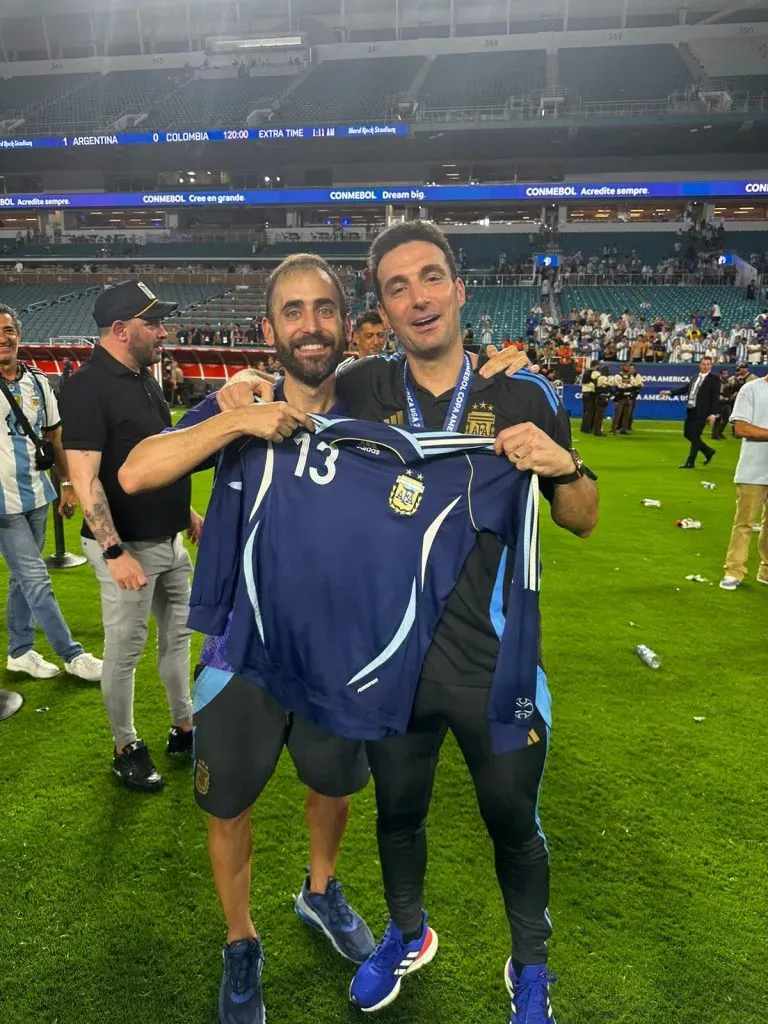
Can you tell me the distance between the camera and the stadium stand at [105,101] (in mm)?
41562

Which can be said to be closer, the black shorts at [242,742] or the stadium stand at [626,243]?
the black shorts at [242,742]

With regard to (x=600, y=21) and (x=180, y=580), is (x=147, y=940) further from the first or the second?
(x=600, y=21)

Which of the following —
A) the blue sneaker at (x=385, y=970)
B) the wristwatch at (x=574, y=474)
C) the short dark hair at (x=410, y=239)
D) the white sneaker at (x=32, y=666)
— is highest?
the short dark hair at (x=410, y=239)

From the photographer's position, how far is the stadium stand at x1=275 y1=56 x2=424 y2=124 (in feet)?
129

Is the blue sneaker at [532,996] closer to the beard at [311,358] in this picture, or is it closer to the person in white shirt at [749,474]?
the beard at [311,358]

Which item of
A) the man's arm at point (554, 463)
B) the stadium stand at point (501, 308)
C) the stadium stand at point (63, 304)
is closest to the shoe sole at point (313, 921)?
the man's arm at point (554, 463)

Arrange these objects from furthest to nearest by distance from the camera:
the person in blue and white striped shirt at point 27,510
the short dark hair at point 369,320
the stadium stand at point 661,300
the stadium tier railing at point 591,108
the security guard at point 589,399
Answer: the stadium tier railing at point 591,108
the stadium stand at point 661,300
the security guard at point 589,399
the short dark hair at point 369,320
the person in blue and white striped shirt at point 27,510

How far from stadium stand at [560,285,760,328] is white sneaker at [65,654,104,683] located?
29.2 m

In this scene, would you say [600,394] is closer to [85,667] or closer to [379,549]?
[85,667]

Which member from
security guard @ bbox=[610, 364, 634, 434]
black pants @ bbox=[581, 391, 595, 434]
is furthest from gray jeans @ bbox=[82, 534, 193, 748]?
security guard @ bbox=[610, 364, 634, 434]

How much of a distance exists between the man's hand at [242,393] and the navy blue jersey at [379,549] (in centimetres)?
14

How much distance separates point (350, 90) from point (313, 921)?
153ft

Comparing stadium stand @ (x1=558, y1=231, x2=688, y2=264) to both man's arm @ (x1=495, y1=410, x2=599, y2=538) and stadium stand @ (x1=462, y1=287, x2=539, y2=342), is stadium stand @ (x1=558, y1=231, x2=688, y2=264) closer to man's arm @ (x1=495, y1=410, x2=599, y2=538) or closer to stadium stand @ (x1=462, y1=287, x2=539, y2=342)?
stadium stand @ (x1=462, y1=287, x2=539, y2=342)

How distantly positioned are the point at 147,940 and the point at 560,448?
7.66 feet
